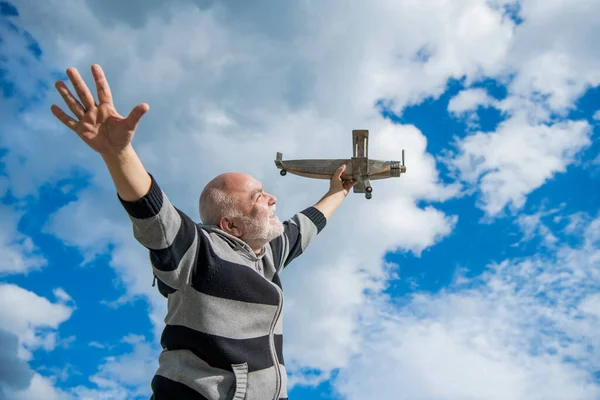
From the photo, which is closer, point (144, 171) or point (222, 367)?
point (144, 171)

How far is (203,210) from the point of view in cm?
433

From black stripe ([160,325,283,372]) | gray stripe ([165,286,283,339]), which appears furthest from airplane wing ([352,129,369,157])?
black stripe ([160,325,283,372])

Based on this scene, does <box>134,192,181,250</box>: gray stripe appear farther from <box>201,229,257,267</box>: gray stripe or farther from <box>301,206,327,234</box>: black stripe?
<box>301,206,327,234</box>: black stripe

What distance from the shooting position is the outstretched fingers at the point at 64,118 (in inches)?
117

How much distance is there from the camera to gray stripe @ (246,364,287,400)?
12.3ft

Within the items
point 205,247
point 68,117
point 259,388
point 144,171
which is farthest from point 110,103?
point 259,388

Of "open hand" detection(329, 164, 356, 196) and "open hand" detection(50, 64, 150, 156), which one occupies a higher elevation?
"open hand" detection(329, 164, 356, 196)

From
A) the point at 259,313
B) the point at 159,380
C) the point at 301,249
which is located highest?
the point at 301,249

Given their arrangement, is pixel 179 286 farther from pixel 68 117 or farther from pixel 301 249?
pixel 301 249

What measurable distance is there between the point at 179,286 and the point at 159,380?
0.66 m

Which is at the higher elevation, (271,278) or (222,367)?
(271,278)

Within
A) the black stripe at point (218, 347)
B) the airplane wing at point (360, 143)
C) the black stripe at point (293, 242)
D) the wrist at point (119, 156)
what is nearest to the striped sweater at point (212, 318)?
the black stripe at point (218, 347)

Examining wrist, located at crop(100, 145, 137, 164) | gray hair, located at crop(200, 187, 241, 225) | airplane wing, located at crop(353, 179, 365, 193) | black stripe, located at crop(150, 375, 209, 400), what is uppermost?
airplane wing, located at crop(353, 179, 365, 193)

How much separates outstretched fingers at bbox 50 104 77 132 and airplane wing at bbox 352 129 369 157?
4.55 metres
